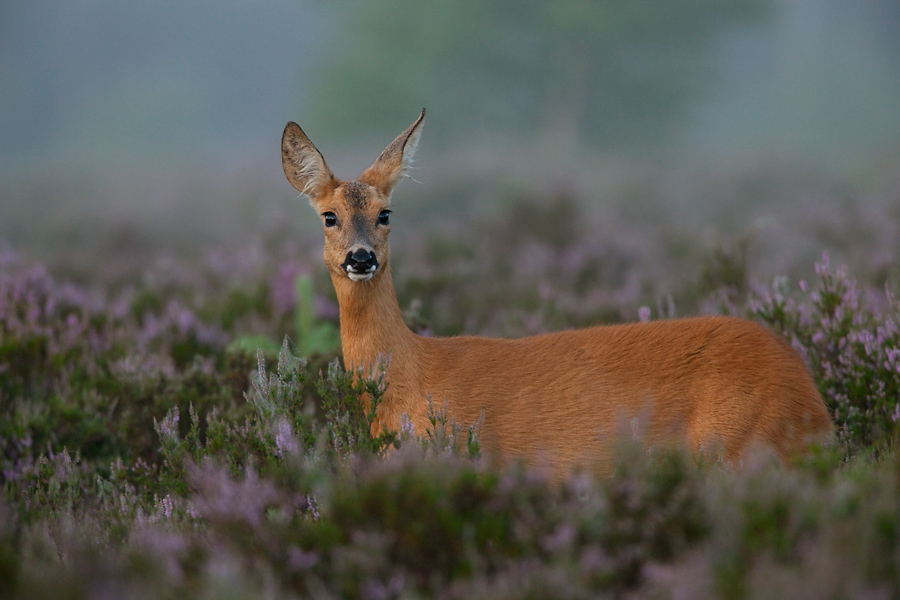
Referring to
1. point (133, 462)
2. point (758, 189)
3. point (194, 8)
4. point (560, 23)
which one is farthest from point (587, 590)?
point (194, 8)

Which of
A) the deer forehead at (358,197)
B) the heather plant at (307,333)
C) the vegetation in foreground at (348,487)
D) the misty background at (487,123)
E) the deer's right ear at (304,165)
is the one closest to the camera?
the vegetation in foreground at (348,487)

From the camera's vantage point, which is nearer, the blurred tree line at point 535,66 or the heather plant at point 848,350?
the heather plant at point 848,350

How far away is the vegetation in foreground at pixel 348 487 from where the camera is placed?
2.48m

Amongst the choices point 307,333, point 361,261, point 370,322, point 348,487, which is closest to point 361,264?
point 361,261

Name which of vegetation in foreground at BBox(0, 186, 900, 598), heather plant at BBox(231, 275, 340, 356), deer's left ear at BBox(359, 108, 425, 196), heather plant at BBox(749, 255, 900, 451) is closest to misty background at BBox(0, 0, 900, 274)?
deer's left ear at BBox(359, 108, 425, 196)

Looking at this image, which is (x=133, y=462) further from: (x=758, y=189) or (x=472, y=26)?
(x=472, y=26)

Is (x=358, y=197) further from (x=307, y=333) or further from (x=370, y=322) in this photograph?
(x=307, y=333)

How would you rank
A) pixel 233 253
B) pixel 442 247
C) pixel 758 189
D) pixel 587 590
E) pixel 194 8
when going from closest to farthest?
pixel 587 590, pixel 233 253, pixel 442 247, pixel 758 189, pixel 194 8

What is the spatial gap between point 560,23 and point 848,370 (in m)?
32.3

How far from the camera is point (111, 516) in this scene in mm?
3902

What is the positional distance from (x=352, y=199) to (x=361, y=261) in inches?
24.0

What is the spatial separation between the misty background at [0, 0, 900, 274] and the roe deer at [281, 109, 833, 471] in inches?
55.3

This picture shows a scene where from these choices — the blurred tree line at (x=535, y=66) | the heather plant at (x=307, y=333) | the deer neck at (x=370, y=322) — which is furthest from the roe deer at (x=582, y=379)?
the blurred tree line at (x=535, y=66)

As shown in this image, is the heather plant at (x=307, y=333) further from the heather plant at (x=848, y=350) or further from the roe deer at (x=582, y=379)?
the heather plant at (x=848, y=350)
